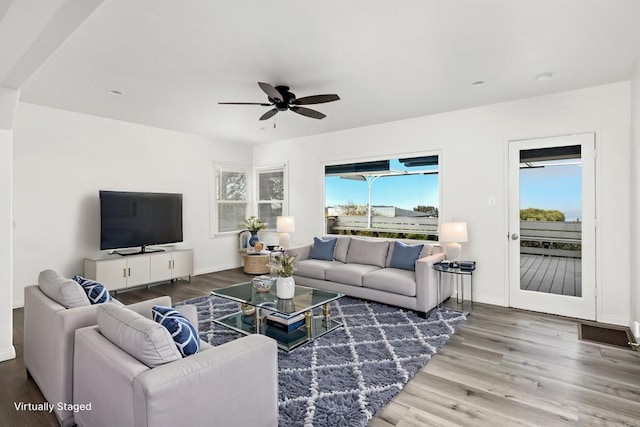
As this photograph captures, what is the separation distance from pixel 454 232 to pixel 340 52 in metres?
2.69

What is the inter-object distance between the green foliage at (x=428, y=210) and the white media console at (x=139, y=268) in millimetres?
3914

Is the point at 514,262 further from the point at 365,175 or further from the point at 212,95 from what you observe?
the point at 212,95

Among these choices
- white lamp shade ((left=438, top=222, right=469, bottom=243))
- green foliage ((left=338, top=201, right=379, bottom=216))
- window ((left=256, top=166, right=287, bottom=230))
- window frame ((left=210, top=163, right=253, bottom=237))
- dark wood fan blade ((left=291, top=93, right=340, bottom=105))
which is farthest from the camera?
window ((left=256, top=166, right=287, bottom=230))

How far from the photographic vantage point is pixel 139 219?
210 inches

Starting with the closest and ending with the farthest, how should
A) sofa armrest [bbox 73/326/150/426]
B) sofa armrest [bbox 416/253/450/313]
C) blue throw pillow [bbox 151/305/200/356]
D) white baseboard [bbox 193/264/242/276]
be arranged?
sofa armrest [bbox 73/326/150/426]
blue throw pillow [bbox 151/305/200/356]
sofa armrest [bbox 416/253/450/313]
white baseboard [bbox 193/264/242/276]

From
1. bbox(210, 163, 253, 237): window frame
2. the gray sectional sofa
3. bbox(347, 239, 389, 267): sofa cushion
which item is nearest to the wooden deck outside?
the gray sectional sofa

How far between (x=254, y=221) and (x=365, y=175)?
99.7 inches

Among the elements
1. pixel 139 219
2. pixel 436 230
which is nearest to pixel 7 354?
pixel 139 219

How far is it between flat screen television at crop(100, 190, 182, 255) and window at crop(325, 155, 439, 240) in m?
2.74

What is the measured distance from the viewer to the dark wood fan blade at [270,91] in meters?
3.01

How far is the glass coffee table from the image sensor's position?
10.4ft

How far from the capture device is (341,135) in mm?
6059

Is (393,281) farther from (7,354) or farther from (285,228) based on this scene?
(7,354)

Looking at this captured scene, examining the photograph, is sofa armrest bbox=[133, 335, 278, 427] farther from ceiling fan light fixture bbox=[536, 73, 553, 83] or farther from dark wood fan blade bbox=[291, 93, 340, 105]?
ceiling fan light fixture bbox=[536, 73, 553, 83]
